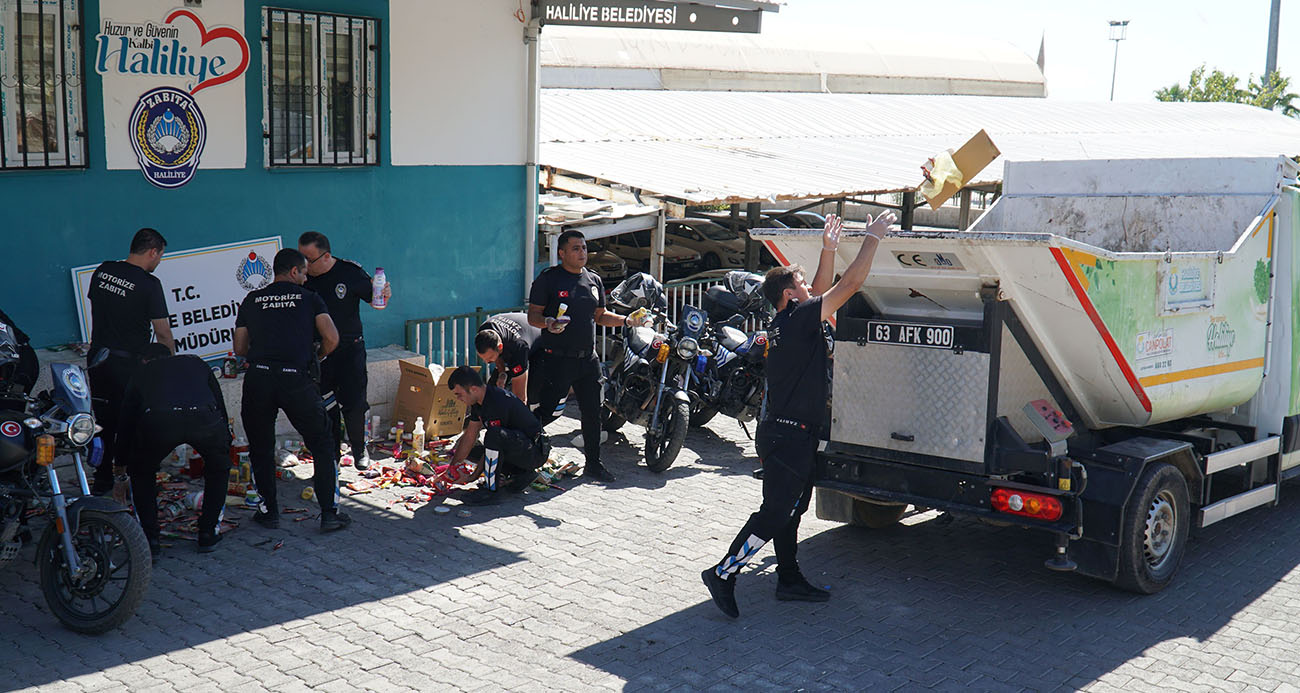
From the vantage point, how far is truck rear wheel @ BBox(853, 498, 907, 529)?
7.85m

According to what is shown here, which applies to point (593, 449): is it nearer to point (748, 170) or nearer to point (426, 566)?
point (426, 566)

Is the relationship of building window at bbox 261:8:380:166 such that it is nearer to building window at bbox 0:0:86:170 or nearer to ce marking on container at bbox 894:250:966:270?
building window at bbox 0:0:86:170

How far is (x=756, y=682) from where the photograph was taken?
220 inches

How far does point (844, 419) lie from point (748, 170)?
26.3 feet

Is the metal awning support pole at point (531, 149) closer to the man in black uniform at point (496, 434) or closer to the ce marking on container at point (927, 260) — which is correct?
the man in black uniform at point (496, 434)

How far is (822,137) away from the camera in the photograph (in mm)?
19422

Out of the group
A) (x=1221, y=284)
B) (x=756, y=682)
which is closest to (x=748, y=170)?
(x=1221, y=284)

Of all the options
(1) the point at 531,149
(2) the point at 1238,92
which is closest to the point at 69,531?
(1) the point at 531,149

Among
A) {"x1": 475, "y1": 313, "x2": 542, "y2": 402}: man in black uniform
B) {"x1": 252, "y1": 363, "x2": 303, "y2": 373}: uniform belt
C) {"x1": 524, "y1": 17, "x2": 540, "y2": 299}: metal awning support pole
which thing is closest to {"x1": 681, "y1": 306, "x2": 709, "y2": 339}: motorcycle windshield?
{"x1": 475, "y1": 313, "x2": 542, "y2": 402}: man in black uniform

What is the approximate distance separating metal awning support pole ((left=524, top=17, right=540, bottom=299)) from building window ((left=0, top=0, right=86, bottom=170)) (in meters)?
4.12

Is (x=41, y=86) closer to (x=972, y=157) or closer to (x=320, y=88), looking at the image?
(x=320, y=88)

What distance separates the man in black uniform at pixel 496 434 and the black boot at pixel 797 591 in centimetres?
232

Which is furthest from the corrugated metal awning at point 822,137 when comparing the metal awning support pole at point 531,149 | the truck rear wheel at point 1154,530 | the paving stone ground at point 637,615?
the truck rear wheel at point 1154,530

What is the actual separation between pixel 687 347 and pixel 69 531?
5.04 m
